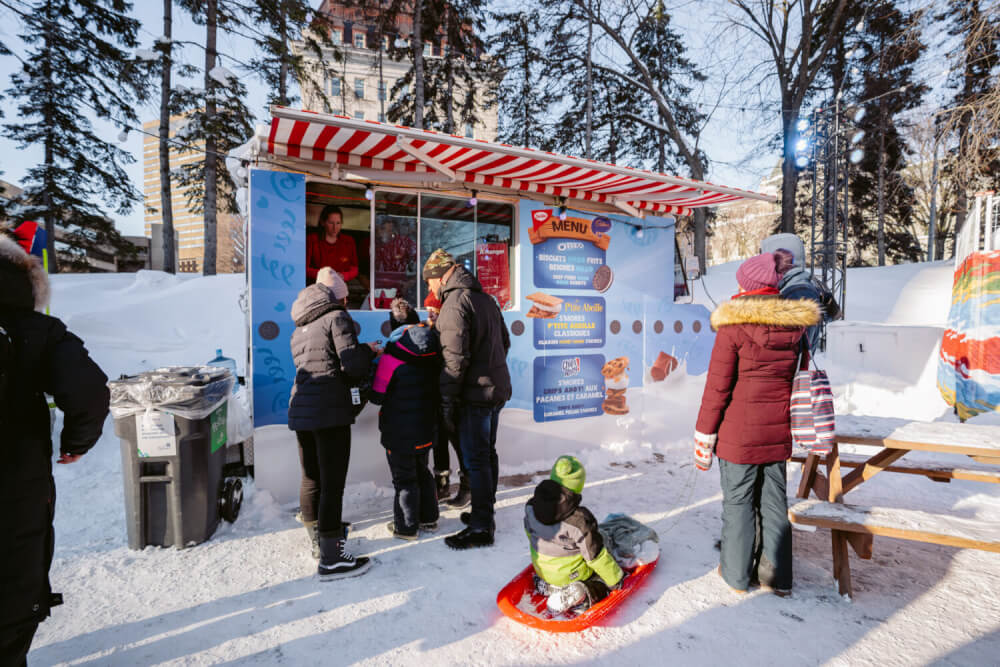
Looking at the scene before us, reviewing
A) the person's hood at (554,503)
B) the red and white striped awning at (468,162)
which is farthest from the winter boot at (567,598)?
the red and white striped awning at (468,162)

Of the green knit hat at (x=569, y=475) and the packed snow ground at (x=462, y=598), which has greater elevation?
the green knit hat at (x=569, y=475)

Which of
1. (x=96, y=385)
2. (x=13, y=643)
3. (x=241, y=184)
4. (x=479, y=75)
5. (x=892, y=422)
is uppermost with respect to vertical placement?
(x=479, y=75)

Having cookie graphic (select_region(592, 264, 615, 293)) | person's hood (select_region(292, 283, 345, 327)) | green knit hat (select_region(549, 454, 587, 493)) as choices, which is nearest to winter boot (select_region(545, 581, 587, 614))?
green knit hat (select_region(549, 454, 587, 493))

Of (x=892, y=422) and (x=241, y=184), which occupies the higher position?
(x=241, y=184)

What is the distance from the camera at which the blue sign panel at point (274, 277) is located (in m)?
3.97

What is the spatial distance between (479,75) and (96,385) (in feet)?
64.9

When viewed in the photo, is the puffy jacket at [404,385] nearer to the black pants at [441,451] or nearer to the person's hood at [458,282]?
the person's hood at [458,282]

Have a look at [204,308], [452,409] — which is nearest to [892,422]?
[452,409]

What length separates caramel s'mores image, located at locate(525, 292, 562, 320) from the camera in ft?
17.4

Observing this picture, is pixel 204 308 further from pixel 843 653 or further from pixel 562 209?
pixel 843 653

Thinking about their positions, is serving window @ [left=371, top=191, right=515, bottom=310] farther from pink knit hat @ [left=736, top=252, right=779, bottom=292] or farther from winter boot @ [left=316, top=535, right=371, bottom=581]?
pink knit hat @ [left=736, top=252, right=779, bottom=292]

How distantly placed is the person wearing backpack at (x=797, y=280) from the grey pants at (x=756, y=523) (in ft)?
2.58

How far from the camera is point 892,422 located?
3359mm

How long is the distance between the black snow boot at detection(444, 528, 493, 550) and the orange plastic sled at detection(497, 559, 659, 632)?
0.52m
